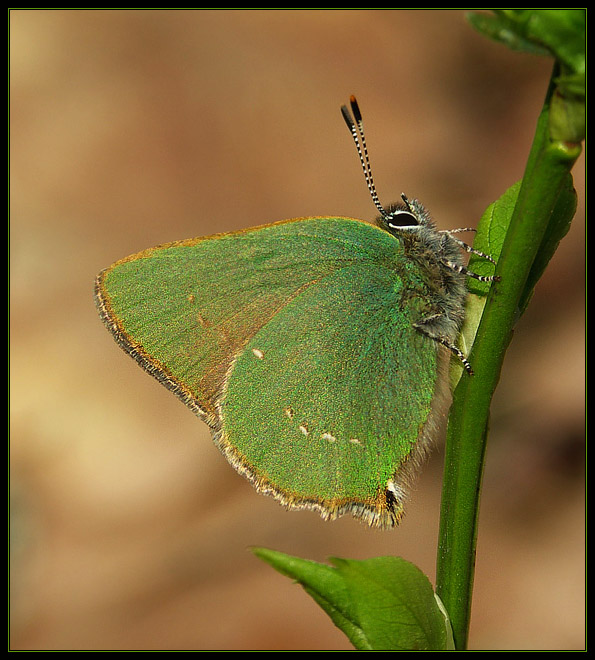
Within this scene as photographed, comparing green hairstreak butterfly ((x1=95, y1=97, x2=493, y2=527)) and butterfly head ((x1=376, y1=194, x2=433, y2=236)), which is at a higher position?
butterfly head ((x1=376, y1=194, x2=433, y2=236))

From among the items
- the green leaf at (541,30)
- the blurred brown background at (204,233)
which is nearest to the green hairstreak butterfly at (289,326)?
the green leaf at (541,30)

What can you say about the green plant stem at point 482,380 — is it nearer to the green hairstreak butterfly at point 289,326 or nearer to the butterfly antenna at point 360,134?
the green hairstreak butterfly at point 289,326

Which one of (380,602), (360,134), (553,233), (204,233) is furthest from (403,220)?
(204,233)

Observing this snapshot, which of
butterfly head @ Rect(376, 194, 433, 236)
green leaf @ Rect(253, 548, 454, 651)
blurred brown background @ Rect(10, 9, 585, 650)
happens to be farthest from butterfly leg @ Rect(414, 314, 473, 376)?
blurred brown background @ Rect(10, 9, 585, 650)

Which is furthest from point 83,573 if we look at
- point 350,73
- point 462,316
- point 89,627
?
point 350,73

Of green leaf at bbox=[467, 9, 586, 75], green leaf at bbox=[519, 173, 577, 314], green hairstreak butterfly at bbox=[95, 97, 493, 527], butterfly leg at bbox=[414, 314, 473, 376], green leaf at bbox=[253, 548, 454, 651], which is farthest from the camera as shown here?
green hairstreak butterfly at bbox=[95, 97, 493, 527]

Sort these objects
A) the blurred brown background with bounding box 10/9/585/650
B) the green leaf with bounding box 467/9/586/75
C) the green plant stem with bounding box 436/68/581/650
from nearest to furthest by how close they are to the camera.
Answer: the green leaf with bounding box 467/9/586/75, the green plant stem with bounding box 436/68/581/650, the blurred brown background with bounding box 10/9/585/650

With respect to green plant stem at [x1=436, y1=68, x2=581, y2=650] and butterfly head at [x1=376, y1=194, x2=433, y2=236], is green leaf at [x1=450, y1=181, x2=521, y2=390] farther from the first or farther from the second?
butterfly head at [x1=376, y1=194, x2=433, y2=236]
